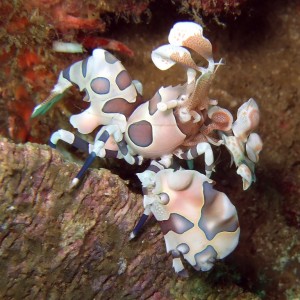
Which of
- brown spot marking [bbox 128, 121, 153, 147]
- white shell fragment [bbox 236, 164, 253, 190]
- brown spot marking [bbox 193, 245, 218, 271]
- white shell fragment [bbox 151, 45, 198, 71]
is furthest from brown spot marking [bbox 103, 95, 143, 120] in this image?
brown spot marking [bbox 193, 245, 218, 271]

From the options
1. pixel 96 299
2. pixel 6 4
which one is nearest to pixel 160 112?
pixel 96 299

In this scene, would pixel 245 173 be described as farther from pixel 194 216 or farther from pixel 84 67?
pixel 84 67

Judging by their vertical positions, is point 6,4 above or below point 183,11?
below

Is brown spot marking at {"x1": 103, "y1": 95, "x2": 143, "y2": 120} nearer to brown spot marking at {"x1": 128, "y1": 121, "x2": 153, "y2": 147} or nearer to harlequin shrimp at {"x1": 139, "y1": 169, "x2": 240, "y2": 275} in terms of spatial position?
brown spot marking at {"x1": 128, "y1": 121, "x2": 153, "y2": 147}

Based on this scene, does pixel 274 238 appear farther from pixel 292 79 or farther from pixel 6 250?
pixel 6 250

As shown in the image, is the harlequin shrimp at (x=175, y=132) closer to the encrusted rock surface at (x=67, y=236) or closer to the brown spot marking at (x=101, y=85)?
the brown spot marking at (x=101, y=85)

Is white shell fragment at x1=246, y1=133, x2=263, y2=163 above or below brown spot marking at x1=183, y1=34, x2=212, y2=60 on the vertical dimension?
below

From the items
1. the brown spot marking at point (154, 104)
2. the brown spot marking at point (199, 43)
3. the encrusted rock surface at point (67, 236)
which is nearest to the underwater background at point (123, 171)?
the encrusted rock surface at point (67, 236)
